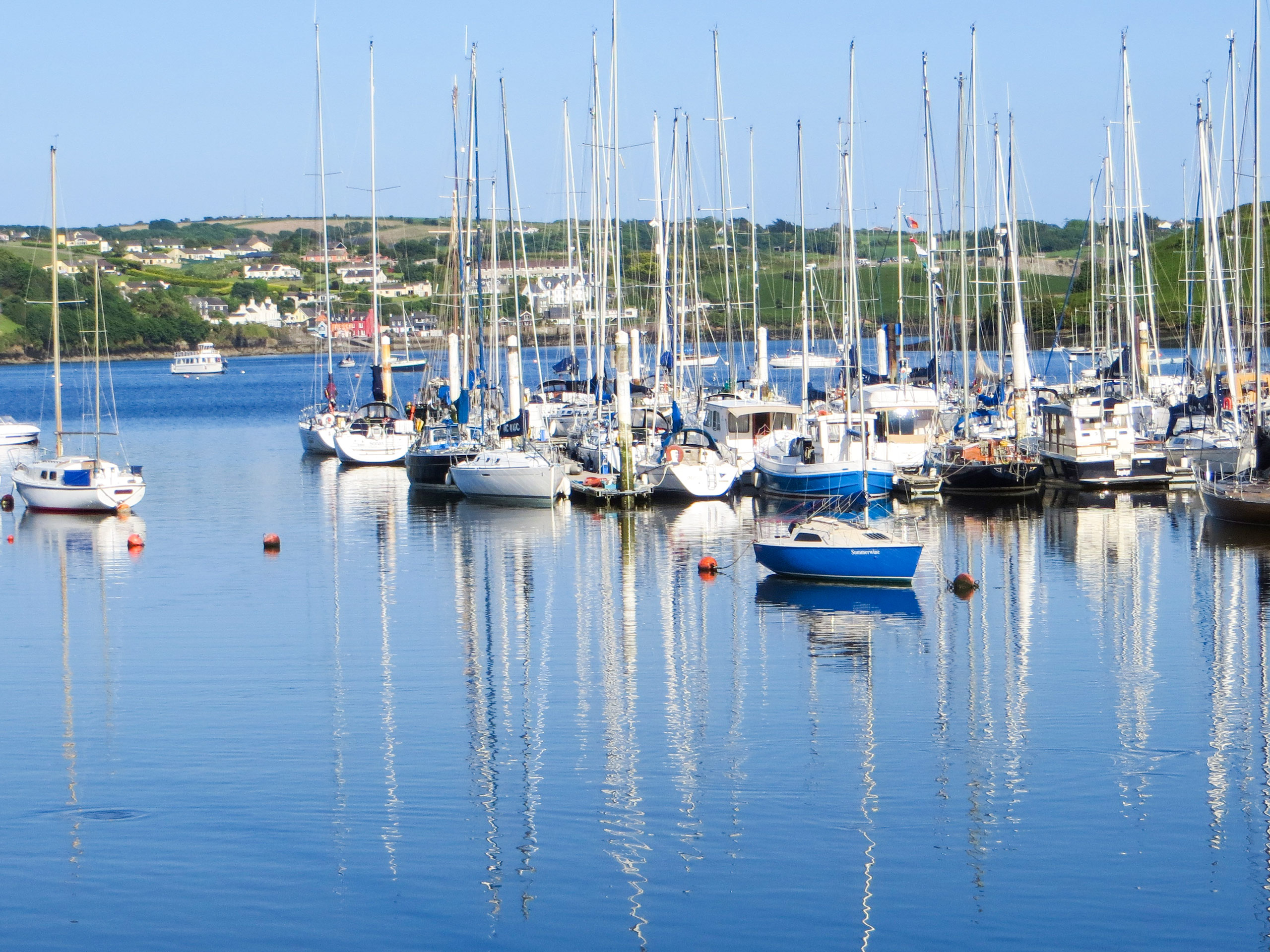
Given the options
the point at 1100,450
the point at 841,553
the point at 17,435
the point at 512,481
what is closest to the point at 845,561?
the point at 841,553

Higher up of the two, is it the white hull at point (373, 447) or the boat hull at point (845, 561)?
the white hull at point (373, 447)

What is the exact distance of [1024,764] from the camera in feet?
64.1

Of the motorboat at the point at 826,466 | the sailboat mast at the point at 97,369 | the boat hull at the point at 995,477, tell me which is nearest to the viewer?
the motorboat at the point at 826,466

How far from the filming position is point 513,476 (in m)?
47.2

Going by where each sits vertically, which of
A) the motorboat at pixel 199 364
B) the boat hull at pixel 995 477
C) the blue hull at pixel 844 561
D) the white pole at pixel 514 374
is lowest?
the blue hull at pixel 844 561

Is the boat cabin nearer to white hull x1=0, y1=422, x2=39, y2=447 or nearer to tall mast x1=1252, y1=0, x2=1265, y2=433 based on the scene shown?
tall mast x1=1252, y1=0, x2=1265, y2=433

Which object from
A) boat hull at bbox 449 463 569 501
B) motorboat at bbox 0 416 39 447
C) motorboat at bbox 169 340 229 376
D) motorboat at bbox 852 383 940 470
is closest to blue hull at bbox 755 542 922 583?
boat hull at bbox 449 463 569 501

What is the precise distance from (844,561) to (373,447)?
3276cm

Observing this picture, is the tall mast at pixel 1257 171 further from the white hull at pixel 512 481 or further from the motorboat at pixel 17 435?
the motorboat at pixel 17 435

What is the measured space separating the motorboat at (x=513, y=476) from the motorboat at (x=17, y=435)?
3717cm

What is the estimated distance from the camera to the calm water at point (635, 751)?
15133 millimetres

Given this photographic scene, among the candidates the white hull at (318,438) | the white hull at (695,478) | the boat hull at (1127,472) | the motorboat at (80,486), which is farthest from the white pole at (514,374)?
the boat hull at (1127,472)

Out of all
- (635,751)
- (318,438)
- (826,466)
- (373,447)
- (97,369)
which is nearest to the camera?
(635,751)

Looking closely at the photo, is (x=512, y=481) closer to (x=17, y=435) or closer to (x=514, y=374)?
(x=514, y=374)
